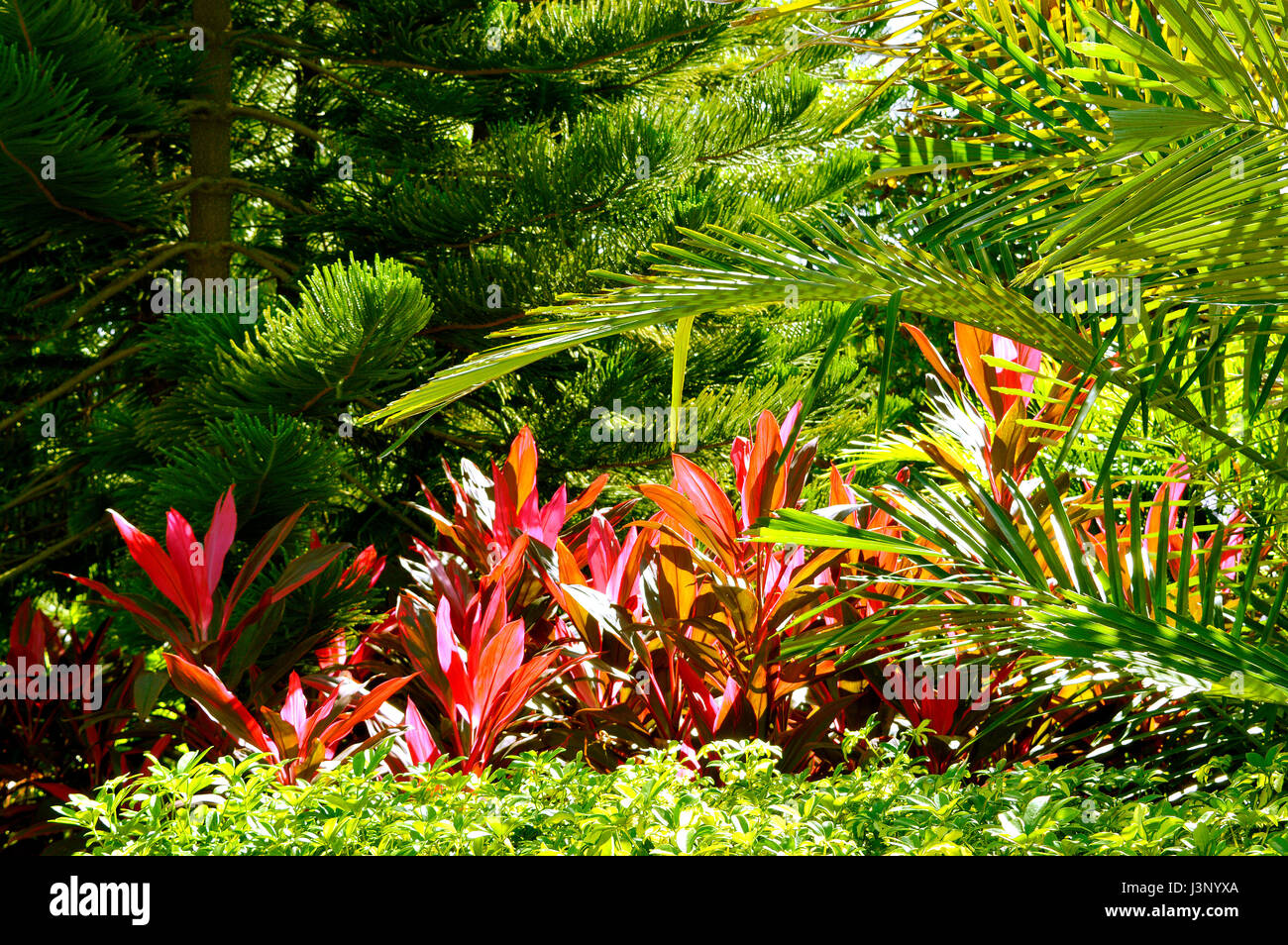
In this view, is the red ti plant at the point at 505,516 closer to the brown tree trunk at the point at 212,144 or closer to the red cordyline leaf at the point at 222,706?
the red cordyline leaf at the point at 222,706

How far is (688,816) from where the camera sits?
1192 mm

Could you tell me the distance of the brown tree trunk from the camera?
3342 millimetres

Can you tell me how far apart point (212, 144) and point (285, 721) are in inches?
99.6

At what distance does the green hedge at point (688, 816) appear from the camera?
1.17 metres

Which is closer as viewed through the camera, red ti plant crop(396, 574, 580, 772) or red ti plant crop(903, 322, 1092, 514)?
red ti plant crop(396, 574, 580, 772)

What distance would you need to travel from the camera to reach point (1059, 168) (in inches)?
73.1

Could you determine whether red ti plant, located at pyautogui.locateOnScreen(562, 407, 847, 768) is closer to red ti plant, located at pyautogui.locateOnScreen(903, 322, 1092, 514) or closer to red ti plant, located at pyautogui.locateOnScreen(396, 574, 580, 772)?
red ti plant, located at pyautogui.locateOnScreen(396, 574, 580, 772)

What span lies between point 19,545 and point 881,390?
3.76 meters

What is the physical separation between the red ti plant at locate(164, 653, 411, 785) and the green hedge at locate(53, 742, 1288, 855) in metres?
0.20

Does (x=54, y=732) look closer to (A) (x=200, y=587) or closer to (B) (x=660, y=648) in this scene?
(A) (x=200, y=587)

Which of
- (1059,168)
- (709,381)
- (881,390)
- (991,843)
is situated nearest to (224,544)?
(881,390)

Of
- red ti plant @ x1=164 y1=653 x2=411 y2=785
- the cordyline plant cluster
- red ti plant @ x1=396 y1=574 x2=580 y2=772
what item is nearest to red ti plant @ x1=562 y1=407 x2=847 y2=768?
the cordyline plant cluster

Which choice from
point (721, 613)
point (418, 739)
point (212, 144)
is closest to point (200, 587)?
point (418, 739)

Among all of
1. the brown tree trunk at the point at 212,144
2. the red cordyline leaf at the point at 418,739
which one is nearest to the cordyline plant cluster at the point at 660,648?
the red cordyline leaf at the point at 418,739
